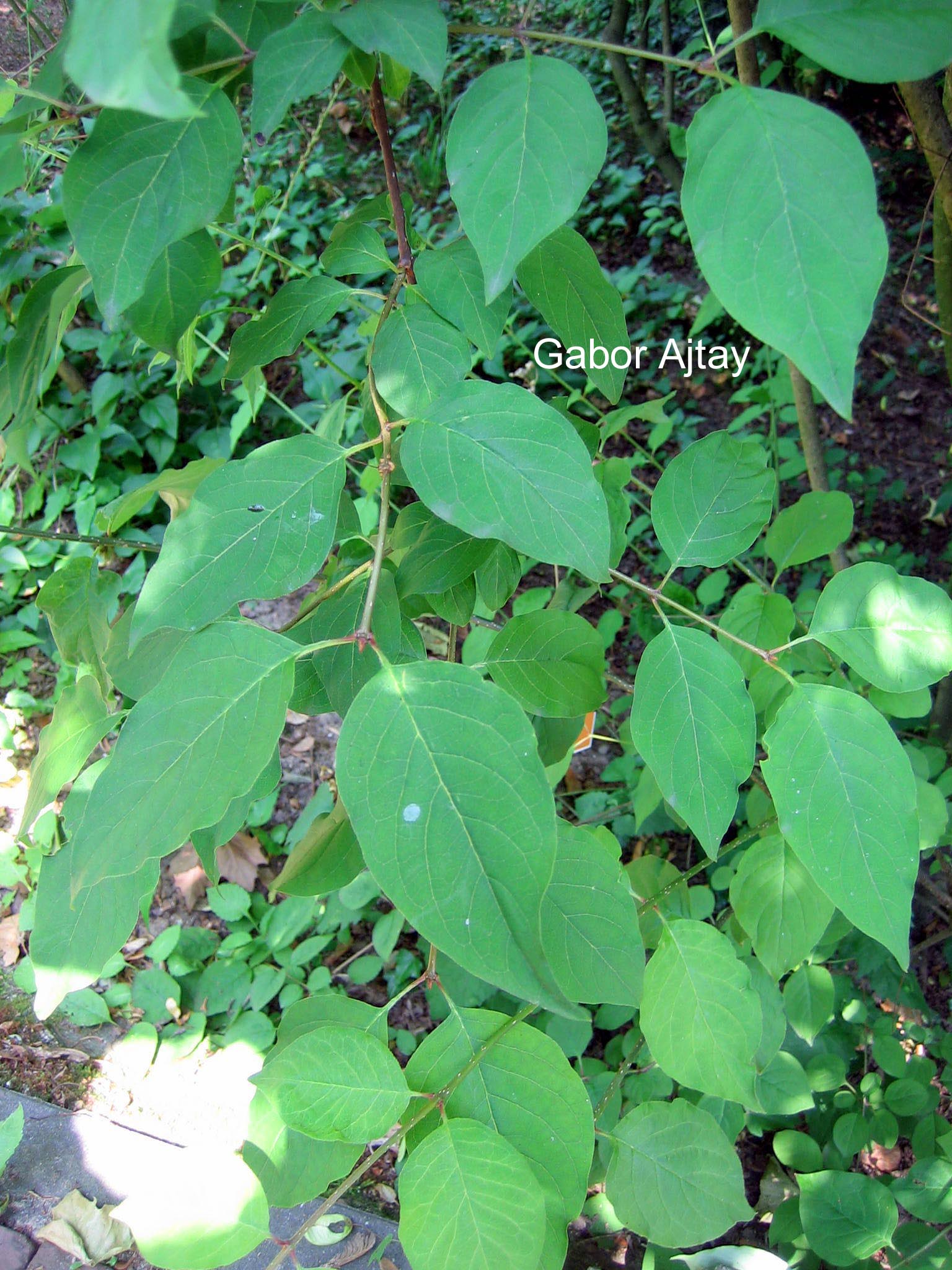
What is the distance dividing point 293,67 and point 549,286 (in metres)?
0.31

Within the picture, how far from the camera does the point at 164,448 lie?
3197 millimetres

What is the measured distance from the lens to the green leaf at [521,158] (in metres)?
0.60

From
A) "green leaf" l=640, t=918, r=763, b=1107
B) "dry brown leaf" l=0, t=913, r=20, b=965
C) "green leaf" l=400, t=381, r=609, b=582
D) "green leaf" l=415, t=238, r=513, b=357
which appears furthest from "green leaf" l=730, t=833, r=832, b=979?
"dry brown leaf" l=0, t=913, r=20, b=965

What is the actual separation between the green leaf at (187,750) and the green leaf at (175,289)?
0.27 meters

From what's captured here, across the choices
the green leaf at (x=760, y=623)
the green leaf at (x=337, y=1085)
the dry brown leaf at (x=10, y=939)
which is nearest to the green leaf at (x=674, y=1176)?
the green leaf at (x=337, y=1085)

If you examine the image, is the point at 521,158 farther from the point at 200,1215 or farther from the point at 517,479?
the point at 200,1215

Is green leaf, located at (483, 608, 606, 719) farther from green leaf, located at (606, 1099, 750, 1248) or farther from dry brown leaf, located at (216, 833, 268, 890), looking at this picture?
dry brown leaf, located at (216, 833, 268, 890)

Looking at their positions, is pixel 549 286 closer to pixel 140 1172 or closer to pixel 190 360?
pixel 190 360

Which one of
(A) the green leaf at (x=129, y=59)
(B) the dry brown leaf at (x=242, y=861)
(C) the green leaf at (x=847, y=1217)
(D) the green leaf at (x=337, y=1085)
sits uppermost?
(A) the green leaf at (x=129, y=59)

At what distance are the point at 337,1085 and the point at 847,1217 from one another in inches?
35.8

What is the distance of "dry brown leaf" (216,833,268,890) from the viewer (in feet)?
7.65

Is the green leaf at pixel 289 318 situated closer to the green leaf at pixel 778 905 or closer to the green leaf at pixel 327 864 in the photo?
the green leaf at pixel 327 864

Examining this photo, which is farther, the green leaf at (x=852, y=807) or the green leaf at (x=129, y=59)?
the green leaf at (x=852, y=807)

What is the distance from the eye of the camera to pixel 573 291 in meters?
0.86
